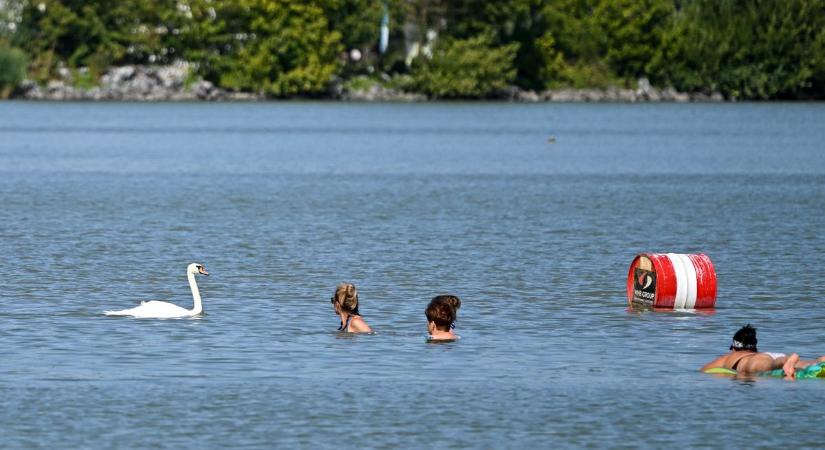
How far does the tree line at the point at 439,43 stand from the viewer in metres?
148

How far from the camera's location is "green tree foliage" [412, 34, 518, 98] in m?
148

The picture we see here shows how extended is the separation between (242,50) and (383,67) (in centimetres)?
1164

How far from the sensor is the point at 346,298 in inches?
829

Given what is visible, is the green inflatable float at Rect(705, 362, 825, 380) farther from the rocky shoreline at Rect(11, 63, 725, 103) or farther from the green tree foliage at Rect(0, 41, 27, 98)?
the rocky shoreline at Rect(11, 63, 725, 103)

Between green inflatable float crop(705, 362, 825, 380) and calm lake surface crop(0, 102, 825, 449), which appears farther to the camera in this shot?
green inflatable float crop(705, 362, 825, 380)

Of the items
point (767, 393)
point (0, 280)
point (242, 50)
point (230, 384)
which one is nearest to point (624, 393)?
point (767, 393)

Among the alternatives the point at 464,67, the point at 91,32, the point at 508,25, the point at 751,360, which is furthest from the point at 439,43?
the point at 751,360

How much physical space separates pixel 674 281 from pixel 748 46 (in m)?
127

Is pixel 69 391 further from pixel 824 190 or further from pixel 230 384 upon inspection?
pixel 824 190

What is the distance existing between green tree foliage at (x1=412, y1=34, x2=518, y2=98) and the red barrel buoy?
123 metres

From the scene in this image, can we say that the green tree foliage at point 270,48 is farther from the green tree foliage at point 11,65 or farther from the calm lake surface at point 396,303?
the calm lake surface at point 396,303

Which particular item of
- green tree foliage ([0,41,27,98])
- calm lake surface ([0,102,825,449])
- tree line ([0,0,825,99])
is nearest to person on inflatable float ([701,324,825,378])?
calm lake surface ([0,102,825,449])

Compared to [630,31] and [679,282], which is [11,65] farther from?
[679,282]

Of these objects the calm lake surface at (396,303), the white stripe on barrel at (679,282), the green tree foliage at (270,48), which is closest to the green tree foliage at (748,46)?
the green tree foliage at (270,48)
